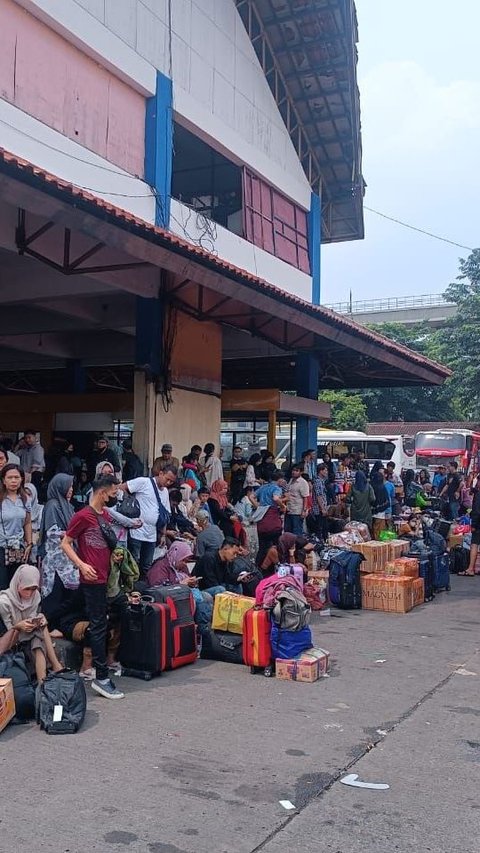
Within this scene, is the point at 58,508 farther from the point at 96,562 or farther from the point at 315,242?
the point at 315,242

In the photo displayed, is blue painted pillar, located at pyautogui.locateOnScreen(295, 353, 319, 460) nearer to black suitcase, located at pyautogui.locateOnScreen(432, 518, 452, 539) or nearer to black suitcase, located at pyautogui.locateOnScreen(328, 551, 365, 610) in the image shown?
black suitcase, located at pyautogui.locateOnScreen(432, 518, 452, 539)

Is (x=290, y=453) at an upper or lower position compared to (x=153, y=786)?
upper

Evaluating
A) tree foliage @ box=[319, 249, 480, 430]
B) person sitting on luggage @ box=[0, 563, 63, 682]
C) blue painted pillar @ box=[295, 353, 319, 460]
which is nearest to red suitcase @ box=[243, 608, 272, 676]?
person sitting on luggage @ box=[0, 563, 63, 682]

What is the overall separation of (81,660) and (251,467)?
7173mm

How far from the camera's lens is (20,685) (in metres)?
5.53

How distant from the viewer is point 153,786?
4.48m

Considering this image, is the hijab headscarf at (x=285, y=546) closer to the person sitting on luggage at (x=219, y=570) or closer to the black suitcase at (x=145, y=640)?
the person sitting on luggage at (x=219, y=570)

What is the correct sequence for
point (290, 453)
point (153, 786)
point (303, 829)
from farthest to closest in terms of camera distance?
point (290, 453)
point (153, 786)
point (303, 829)

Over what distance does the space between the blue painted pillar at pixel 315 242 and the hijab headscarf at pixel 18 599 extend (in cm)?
1344

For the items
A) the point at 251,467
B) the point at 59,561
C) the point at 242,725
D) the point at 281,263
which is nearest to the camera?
the point at 242,725

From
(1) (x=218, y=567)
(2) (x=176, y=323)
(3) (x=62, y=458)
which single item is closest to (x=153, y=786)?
(1) (x=218, y=567)

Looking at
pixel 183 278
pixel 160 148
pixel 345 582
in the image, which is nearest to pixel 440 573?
pixel 345 582

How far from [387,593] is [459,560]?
14.2 feet

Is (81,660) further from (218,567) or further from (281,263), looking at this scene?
(281,263)
